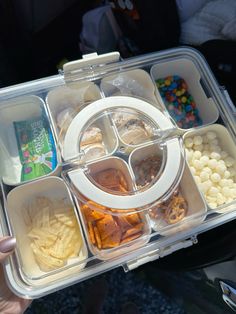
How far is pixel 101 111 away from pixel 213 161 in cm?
32

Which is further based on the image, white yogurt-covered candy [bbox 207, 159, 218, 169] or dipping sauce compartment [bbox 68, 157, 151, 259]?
white yogurt-covered candy [bbox 207, 159, 218, 169]

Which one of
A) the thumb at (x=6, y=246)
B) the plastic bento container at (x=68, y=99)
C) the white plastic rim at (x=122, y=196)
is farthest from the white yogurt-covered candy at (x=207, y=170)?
the thumb at (x=6, y=246)

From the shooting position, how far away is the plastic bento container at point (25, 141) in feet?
3.03

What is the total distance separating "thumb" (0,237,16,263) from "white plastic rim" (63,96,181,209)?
182 mm

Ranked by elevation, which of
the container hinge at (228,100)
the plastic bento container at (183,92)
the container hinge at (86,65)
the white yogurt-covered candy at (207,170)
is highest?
the container hinge at (86,65)

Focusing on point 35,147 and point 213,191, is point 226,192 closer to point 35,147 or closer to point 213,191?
point 213,191

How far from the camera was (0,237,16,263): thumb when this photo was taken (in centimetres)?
76

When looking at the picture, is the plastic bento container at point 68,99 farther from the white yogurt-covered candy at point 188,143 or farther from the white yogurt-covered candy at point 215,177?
the white yogurt-covered candy at point 215,177

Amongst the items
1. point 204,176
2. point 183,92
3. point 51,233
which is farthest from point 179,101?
point 51,233

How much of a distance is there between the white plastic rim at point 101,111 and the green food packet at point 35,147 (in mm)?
73

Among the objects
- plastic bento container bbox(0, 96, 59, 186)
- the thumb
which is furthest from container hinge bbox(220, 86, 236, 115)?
the thumb

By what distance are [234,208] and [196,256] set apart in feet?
0.64

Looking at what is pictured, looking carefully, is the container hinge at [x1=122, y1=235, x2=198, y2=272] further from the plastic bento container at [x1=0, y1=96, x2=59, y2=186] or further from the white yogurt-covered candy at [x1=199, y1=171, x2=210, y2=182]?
the plastic bento container at [x1=0, y1=96, x2=59, y2=186]

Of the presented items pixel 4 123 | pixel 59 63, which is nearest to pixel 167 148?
pixel 4 123
